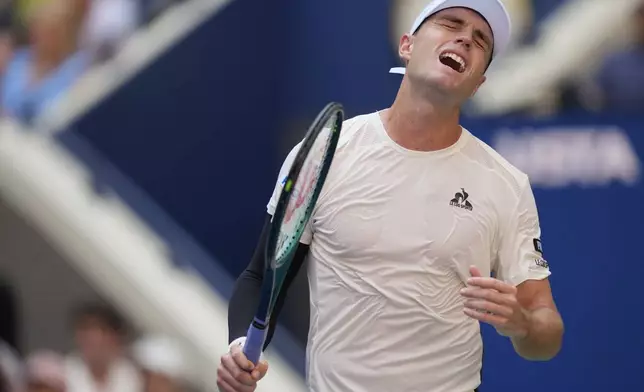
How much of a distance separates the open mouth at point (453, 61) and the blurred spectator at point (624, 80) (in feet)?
11.2

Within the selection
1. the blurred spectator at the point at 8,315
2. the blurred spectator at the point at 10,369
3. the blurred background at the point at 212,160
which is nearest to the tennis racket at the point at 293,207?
the blurred background at the point at 212,160

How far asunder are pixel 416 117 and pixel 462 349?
1.98ft

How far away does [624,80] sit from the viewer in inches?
263

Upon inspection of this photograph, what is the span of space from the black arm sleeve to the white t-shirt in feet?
0.22

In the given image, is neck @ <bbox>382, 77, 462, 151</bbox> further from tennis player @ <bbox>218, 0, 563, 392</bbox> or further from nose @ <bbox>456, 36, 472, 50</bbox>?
nose @ <bbox>456, 36, 472, 50</bbox>

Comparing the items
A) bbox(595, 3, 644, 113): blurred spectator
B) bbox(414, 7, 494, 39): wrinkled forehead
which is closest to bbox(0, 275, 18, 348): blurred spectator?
bbox(595, 3, 644, 113): blurred spectator

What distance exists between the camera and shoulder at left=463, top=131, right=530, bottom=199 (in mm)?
3326

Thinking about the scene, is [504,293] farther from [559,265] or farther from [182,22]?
[182,22]

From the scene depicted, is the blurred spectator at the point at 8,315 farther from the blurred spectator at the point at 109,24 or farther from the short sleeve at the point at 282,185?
the short sleeve at the point at 282,185

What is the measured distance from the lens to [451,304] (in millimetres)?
3270

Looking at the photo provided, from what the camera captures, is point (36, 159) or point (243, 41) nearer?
point (36, 159)

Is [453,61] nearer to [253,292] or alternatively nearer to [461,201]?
[461,201]

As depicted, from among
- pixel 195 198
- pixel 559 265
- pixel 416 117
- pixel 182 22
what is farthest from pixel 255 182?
pixel 416 117

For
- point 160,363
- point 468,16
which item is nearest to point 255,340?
point 468,16
